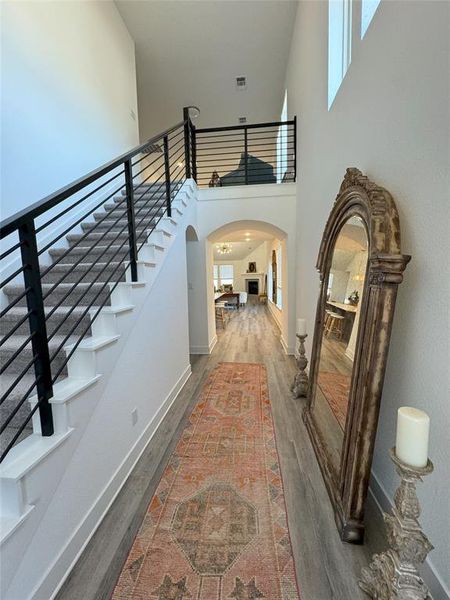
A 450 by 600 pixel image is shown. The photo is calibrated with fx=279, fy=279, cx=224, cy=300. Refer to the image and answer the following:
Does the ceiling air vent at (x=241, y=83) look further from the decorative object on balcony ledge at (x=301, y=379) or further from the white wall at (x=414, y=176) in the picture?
the decorative object on balcony ledge at (x=301, y=379)

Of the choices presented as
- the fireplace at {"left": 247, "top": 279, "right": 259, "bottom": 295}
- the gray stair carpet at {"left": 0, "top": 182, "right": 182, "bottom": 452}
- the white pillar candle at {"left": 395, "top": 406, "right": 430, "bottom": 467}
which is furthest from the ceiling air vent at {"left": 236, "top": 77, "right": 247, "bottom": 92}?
the fireplace at {"left": 247, "top": 279, "right": 259, "bottom": 295}

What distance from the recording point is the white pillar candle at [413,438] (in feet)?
3.15

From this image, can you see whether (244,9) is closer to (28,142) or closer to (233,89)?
(233,89)

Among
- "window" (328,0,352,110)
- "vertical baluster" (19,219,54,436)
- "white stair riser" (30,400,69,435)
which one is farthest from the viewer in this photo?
"window" (328,0,352,110)

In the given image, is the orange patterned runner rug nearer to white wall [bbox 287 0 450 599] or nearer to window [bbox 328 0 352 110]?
white wall [bbox 287 0 450 599]

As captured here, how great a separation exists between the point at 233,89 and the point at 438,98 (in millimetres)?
6382

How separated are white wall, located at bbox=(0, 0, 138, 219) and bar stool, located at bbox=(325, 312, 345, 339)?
2885 mm

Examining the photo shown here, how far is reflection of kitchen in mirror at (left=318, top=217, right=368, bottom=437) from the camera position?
5.93ft

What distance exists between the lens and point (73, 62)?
10.9 ft

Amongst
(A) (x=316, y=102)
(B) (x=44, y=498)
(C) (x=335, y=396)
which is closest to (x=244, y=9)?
(A) (x=316, y=102)

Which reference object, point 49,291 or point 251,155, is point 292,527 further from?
point 251,155

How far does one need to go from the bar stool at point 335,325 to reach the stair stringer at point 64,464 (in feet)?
5.12

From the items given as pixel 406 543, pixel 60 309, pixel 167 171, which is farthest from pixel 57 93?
pixel 406 543

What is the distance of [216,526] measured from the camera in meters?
1.62
